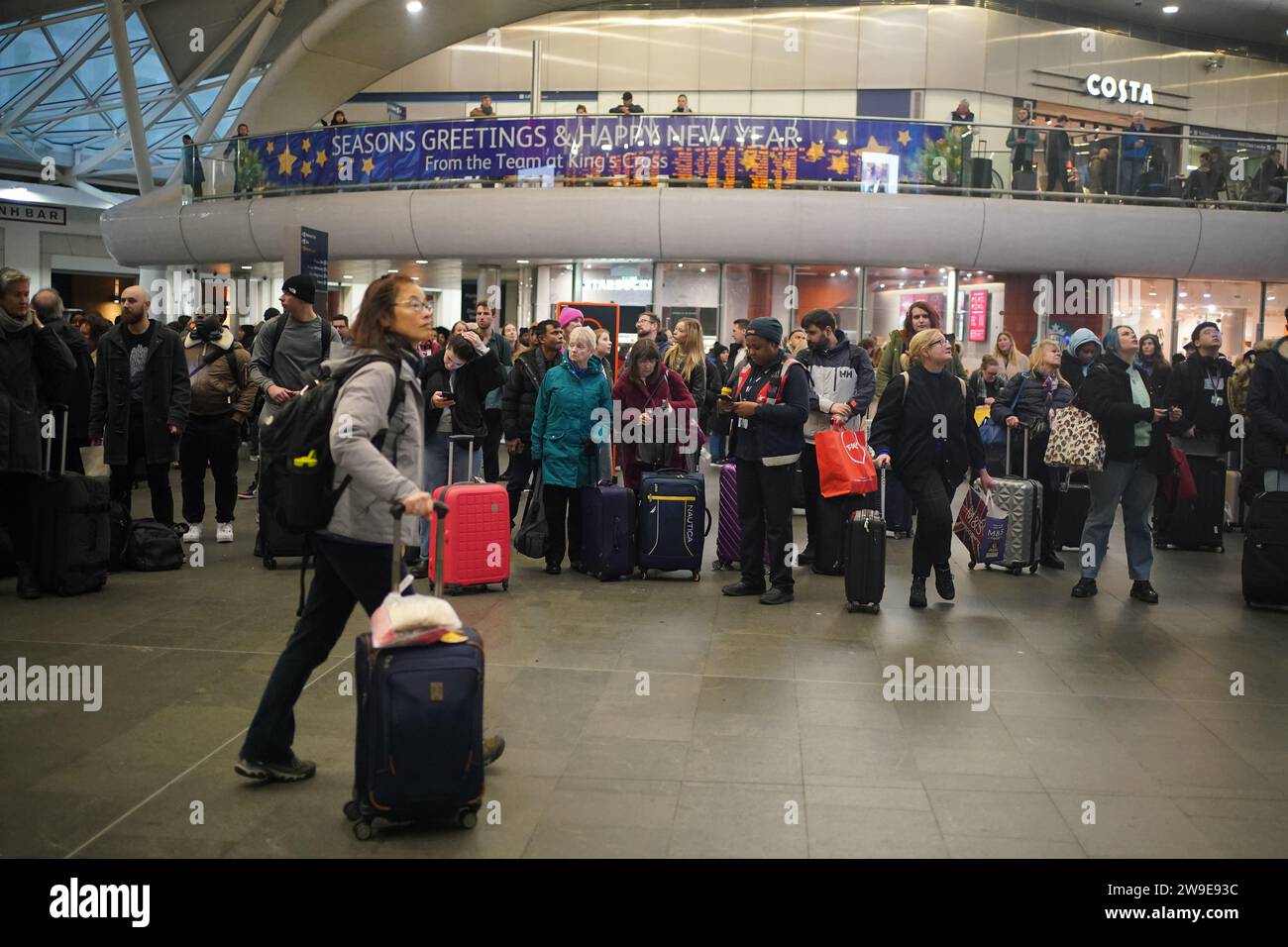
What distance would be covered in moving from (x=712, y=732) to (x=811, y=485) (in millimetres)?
4505

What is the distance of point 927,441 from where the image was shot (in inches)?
329

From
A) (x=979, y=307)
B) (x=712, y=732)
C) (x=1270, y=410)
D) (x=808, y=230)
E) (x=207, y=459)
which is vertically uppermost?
(x=808, y=230)

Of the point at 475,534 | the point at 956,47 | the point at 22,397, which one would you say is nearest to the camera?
the point at 22,397

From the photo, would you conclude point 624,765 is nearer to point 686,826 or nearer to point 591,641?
point 686,826

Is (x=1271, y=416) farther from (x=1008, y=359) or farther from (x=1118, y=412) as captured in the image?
(x=1008, y=359)

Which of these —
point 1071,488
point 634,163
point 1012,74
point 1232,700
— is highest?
point 1012,74

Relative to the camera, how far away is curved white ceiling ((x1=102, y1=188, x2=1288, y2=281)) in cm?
2006

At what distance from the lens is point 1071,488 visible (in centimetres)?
1135

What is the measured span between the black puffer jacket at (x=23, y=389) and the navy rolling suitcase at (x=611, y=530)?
3949 mm

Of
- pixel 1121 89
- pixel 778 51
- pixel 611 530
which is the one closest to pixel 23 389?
pixel 611 530

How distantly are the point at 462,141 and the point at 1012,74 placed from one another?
13928mm

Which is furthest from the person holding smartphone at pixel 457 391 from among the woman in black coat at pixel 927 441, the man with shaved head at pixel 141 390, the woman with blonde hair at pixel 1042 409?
the woman with blonde hair at pixel 1042 409

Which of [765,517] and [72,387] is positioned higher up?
[72,387]
